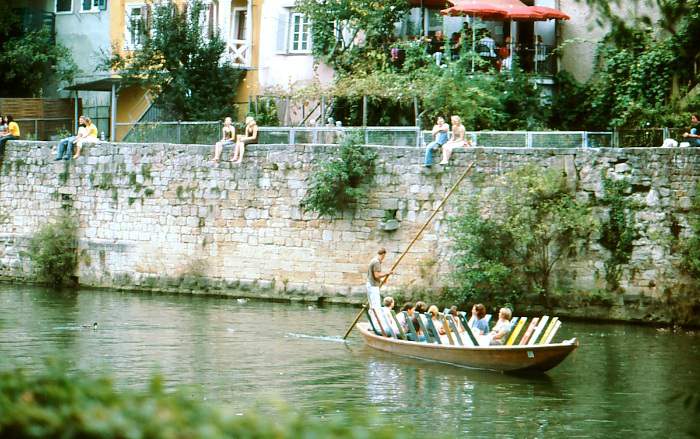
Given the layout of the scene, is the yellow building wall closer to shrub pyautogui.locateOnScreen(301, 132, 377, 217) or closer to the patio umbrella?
the patio umbrella

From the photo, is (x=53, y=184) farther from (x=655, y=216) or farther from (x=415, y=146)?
(x=655, y=216)

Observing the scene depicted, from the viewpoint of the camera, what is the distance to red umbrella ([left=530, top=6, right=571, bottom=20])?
1191 inches

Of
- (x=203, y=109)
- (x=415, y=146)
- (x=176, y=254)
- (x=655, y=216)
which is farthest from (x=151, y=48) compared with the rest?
(x=655, y=216)

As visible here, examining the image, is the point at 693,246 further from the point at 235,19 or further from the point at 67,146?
the point at 235,19

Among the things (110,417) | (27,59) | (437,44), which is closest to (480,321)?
(437,44)

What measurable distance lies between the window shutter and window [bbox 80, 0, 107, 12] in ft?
20.4

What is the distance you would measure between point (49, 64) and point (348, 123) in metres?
11.6

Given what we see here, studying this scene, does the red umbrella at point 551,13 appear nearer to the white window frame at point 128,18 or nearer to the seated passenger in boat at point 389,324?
the white window frame at point 128,18

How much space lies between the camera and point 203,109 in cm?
3253

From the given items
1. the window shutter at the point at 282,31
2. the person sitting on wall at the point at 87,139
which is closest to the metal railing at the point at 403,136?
the person sitting on wall at the point at 87,139

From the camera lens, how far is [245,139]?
27.3 m

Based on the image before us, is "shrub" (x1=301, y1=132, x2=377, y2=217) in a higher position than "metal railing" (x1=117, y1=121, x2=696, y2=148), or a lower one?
lower

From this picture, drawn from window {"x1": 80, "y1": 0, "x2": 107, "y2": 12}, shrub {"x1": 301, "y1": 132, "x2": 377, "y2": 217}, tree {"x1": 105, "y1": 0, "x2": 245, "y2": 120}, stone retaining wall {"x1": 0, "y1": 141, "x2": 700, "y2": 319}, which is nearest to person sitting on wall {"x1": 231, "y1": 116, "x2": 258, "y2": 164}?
stone retaining wall {"x1": 0, "y1": 141, "x2": 700, "y2": 319}

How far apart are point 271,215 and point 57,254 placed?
5157 millimetres
